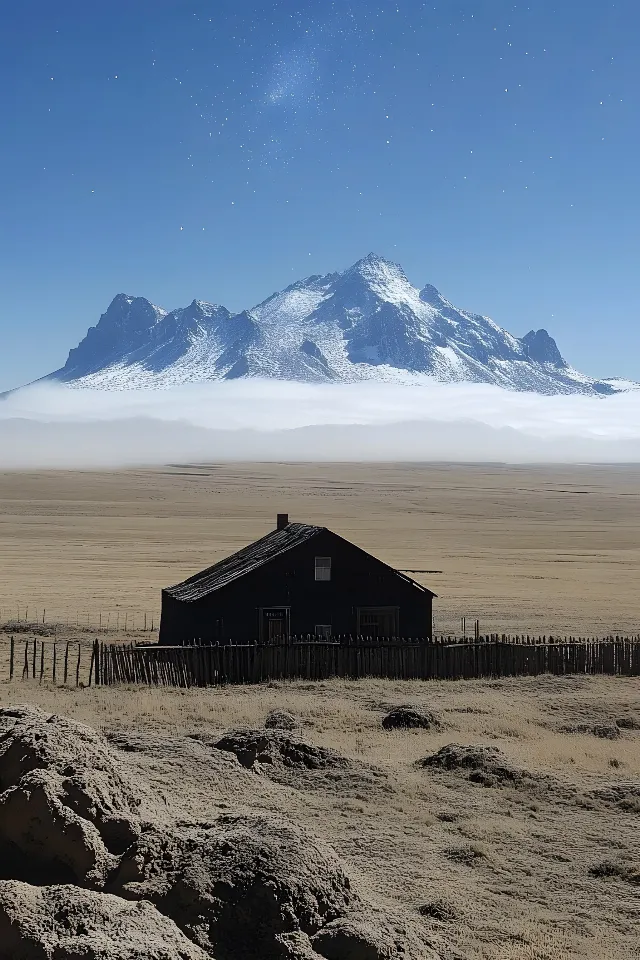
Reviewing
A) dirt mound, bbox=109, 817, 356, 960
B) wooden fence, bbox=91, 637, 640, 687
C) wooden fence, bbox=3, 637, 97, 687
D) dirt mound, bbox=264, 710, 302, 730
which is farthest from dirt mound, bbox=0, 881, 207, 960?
wooden fence, bbox=91, 637, 640, 687

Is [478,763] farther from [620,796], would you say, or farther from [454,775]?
[620,796]

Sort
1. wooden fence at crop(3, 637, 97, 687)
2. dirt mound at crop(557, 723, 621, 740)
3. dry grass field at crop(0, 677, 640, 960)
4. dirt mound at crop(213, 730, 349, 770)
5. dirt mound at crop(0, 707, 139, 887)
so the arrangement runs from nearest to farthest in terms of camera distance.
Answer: dirt mound at crop(0, 707, 139, 887) → dry grass field at crop(0, 677, 640, 960) → dirt mound at crop(213, 730, 349, 770) → dirt mound at crop(557, 723, 621, 740) → wooden fence at crop(3, 637, 97, 687)

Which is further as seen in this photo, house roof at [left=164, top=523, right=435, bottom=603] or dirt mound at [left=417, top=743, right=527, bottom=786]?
house roof at [left=164, top=523, right=435, bottom=603]

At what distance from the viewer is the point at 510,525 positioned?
10456 centimetres

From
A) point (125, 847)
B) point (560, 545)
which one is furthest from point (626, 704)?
point (560, 545)

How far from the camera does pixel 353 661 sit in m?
26.5

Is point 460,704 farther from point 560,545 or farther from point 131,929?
point 560,545

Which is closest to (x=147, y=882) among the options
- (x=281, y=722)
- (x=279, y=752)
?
(x=279, y=752)

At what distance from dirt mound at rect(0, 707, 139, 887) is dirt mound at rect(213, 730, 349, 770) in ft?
19.9

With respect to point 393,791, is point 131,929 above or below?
above

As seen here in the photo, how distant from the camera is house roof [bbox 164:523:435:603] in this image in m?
29.8

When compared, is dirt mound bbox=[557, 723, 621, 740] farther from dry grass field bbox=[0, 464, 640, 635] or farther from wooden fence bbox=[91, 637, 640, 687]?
dry grass field bbox=[0, 464, 640, 635]

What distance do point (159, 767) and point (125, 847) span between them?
6.09m

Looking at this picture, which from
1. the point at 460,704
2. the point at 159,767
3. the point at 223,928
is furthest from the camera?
the point at 460,704
